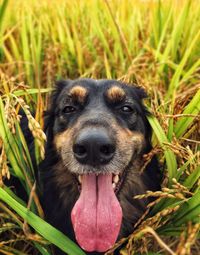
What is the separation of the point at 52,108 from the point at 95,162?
2.99 ft

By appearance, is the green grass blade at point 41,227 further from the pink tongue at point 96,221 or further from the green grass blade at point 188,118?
the green grass blade at point 188,118

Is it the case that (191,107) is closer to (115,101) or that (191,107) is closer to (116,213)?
(115,101)

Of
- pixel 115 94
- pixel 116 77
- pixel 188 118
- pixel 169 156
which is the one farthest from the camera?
pixel 116 77

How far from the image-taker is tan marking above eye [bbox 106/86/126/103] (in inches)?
97.1

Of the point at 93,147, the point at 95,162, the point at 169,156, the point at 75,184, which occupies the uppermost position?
the point at 93,147

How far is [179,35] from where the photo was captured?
11.2ft

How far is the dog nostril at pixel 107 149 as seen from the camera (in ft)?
6.40

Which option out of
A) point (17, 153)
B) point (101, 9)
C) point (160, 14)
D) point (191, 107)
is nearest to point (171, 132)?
point (191, 107)

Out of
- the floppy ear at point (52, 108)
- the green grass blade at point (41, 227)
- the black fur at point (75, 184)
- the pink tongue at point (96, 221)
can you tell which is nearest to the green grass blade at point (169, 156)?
the black fur at point (75, 184)

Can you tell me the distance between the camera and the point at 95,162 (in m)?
1.97

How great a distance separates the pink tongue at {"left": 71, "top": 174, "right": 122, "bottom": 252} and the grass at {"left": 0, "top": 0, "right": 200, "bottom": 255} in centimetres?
9

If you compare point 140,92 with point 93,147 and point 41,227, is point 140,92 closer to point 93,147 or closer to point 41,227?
point 93,147

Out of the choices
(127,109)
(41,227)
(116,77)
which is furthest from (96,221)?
(116,77)

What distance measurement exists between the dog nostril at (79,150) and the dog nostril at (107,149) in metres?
0.09
